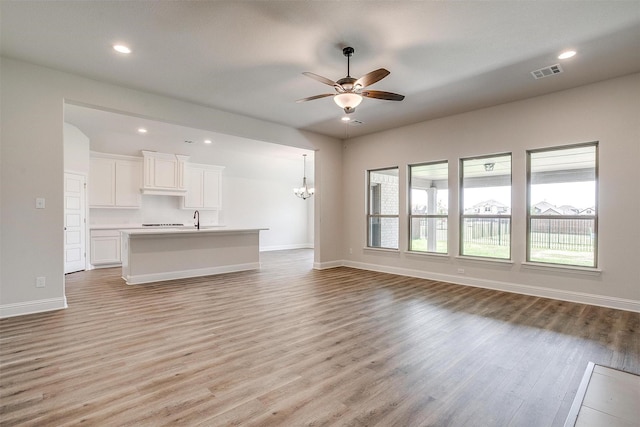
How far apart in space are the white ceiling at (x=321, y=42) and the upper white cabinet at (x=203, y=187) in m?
4.28

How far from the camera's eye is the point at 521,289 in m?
4.82

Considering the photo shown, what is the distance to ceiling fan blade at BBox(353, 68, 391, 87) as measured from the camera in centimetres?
296

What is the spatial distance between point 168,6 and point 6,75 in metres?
2.51

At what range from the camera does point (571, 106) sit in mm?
4383

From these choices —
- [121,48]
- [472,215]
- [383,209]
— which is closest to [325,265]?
[383,209]

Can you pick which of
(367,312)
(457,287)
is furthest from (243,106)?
(457,287)

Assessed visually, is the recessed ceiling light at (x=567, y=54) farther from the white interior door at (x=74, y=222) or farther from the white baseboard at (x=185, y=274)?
the white interior door at (x=74, y=222)

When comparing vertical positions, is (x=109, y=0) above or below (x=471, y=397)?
above

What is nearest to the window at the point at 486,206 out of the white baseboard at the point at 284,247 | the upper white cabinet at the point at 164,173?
the white baseboard at the point at 284,247

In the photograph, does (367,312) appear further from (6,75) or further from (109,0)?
(6,75)

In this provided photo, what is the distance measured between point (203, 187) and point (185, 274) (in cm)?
368

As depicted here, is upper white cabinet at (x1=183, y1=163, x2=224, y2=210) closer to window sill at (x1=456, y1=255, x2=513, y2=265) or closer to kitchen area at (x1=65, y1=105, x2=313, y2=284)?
kitchen area at (x1=65, y1=105, x2=313, y2=284)

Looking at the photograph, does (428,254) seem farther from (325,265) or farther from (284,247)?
(284,247)

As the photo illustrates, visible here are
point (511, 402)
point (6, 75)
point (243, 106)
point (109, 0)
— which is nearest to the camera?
point (511, 402)
